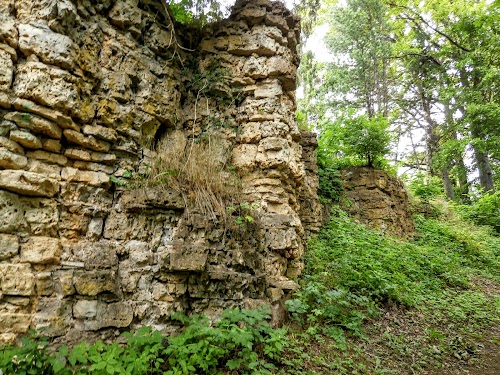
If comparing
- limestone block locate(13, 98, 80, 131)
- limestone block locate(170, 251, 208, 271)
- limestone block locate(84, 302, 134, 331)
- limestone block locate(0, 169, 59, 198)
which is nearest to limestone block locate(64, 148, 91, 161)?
limestone block locate(13, 98, 80, 131)

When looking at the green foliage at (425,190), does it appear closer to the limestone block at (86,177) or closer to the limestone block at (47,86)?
the limestone block at (86,177)

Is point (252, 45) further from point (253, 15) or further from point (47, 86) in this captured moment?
point (47, 86)

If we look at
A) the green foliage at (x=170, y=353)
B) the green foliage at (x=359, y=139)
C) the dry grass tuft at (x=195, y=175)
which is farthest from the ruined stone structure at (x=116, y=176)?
the green foliage at (x=359, y=139)

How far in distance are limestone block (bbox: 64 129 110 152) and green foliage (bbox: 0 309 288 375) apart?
2.23 m

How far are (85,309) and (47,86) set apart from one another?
2.58 m

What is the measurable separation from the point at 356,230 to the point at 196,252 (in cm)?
504

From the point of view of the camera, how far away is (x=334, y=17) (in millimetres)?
14078

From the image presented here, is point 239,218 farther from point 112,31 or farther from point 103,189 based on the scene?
point 112,31

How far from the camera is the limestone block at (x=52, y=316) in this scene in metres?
3.14

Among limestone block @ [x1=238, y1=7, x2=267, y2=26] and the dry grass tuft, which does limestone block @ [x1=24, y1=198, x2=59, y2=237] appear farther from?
limestone block @ [x1=238, y1=7, x2=267, y2=26]

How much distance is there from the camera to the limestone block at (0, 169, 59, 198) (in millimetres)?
3229

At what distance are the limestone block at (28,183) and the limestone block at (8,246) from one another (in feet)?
1.63

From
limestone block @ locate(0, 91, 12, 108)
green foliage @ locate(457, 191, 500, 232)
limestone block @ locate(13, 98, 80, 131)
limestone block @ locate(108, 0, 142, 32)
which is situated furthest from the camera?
green foliage @ locate(457, 191, 500, 232)

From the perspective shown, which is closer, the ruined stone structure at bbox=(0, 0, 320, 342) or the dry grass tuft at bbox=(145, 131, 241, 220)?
the ruined stone structure at bbox=(0, 0, 320, 342)
